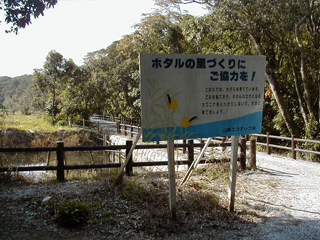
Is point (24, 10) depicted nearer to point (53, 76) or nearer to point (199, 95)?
point (199, 95)

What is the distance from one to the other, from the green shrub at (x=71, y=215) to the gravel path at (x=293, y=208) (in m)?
2.44

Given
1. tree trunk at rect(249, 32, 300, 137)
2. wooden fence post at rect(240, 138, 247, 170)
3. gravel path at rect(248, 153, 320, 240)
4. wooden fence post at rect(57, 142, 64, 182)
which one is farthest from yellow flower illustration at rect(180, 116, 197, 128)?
tree trunk at rect(249, 32, 300, 137)

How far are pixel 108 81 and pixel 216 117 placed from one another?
2563 cm

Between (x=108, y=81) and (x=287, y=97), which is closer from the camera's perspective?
(x=287, y=97)

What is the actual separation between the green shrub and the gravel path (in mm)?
2438

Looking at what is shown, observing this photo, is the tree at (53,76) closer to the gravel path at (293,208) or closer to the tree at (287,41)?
the tree at (287,41)

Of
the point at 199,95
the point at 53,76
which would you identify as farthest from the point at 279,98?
the point at 53,76

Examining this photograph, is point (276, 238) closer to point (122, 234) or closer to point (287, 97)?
point (122, 234)

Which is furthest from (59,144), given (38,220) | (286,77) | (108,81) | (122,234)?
(108,81)

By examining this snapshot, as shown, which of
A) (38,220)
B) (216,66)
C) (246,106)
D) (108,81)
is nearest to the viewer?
(38,220)

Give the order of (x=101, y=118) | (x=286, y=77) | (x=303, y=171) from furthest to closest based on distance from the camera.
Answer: (x=101, y=118)
(x=286, y=77)
(x=303, y=171)

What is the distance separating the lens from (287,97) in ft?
49.9

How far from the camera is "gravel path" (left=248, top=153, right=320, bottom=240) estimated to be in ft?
13.0

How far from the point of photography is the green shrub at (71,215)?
3841 millimetres
